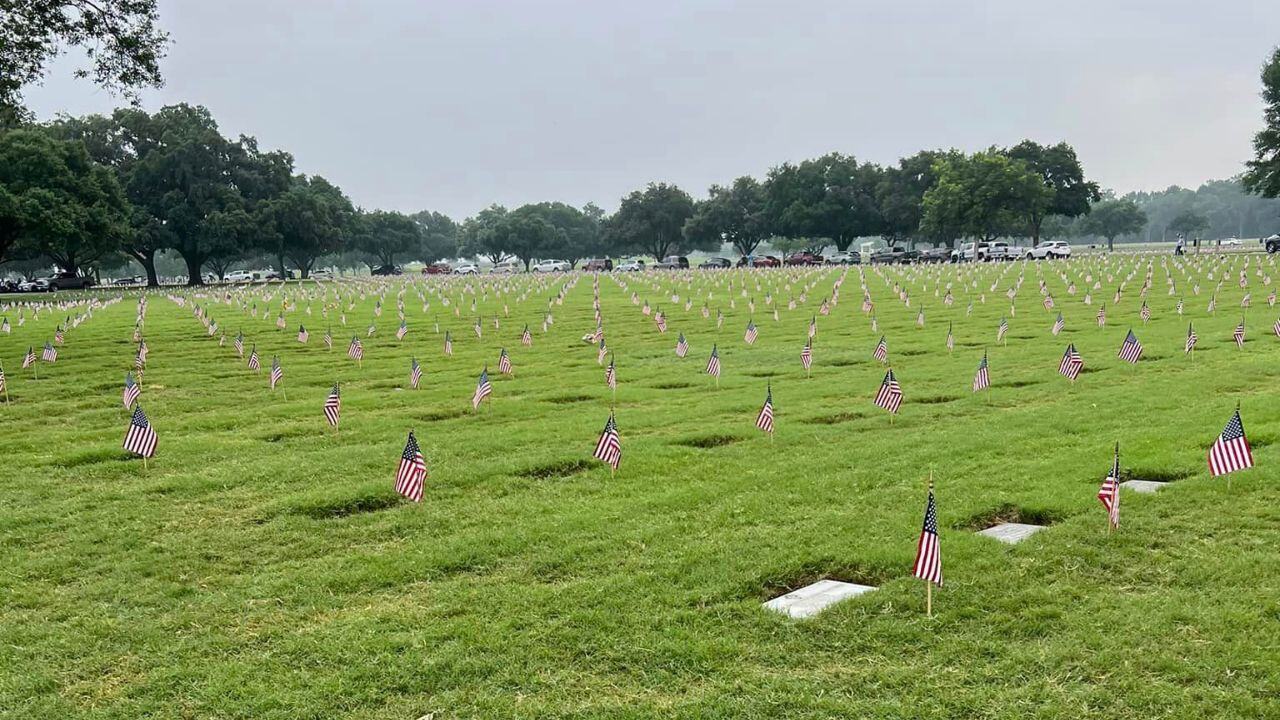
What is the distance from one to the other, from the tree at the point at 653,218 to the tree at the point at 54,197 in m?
61.8

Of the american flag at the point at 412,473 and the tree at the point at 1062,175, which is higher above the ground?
the tree at the point at 1062,175

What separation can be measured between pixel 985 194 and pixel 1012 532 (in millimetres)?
69199

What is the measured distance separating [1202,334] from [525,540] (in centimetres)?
1813

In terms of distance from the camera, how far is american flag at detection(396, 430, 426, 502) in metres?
8.59

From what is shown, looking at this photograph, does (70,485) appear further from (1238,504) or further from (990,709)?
(1238,504)

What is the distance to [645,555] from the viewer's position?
7.15m

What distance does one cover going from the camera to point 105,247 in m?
62.1

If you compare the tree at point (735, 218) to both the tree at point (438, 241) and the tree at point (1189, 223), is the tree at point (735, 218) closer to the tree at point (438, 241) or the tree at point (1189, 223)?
the tree at point (438, 241)

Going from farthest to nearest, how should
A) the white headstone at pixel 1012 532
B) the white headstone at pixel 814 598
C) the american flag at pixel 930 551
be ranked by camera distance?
1. the white headstone at pixel 1012 532
2. the white headstone at pixel 814 598
3. the american flag at pixel 930 551

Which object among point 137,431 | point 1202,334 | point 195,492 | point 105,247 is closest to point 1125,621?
point 195,492

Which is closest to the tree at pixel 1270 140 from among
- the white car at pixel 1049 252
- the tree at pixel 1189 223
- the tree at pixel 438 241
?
the white car at pixel 1049 252

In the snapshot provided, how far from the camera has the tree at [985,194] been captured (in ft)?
233

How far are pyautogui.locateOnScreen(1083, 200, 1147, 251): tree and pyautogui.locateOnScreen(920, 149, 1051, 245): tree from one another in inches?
2351

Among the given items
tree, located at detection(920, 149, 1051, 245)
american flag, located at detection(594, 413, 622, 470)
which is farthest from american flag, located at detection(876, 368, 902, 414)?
tree, located at detection(920, 149, 1051, 245)
